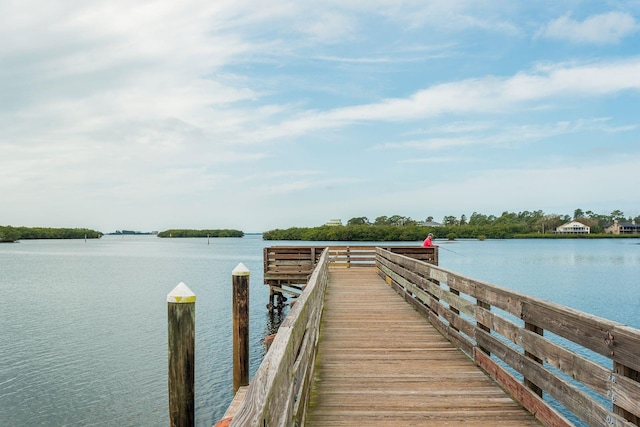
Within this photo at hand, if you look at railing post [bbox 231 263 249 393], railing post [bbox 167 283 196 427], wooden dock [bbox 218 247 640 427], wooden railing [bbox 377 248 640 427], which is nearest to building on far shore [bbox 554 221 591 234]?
wooden dock [bbox 218 247 640 427]

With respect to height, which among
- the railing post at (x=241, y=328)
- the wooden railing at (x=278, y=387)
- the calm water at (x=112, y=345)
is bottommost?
the calm water at (x=112, y=345)

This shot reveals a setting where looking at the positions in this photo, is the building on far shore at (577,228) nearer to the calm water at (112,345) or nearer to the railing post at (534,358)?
the calm water at (112,345)

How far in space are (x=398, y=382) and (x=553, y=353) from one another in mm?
1913

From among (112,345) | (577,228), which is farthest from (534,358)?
(577,228)

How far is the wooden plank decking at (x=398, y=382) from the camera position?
426 centimetres

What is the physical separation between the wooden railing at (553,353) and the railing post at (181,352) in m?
3.74

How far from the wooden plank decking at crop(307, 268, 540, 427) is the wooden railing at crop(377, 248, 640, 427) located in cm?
22

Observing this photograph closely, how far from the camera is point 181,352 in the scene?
22.3 feet

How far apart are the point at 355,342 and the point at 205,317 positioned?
16.5m

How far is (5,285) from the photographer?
1400 inches

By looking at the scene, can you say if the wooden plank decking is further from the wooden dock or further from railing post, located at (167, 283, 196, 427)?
railing post, located at (167, 283, 196, 427)

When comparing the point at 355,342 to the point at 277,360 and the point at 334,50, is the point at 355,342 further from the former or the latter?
the point at 334,50

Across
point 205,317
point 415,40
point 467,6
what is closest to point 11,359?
point 205,317

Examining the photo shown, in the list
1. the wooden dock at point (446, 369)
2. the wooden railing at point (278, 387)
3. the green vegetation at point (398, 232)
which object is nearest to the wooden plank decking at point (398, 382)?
the wooden dock at point (446, 369)
